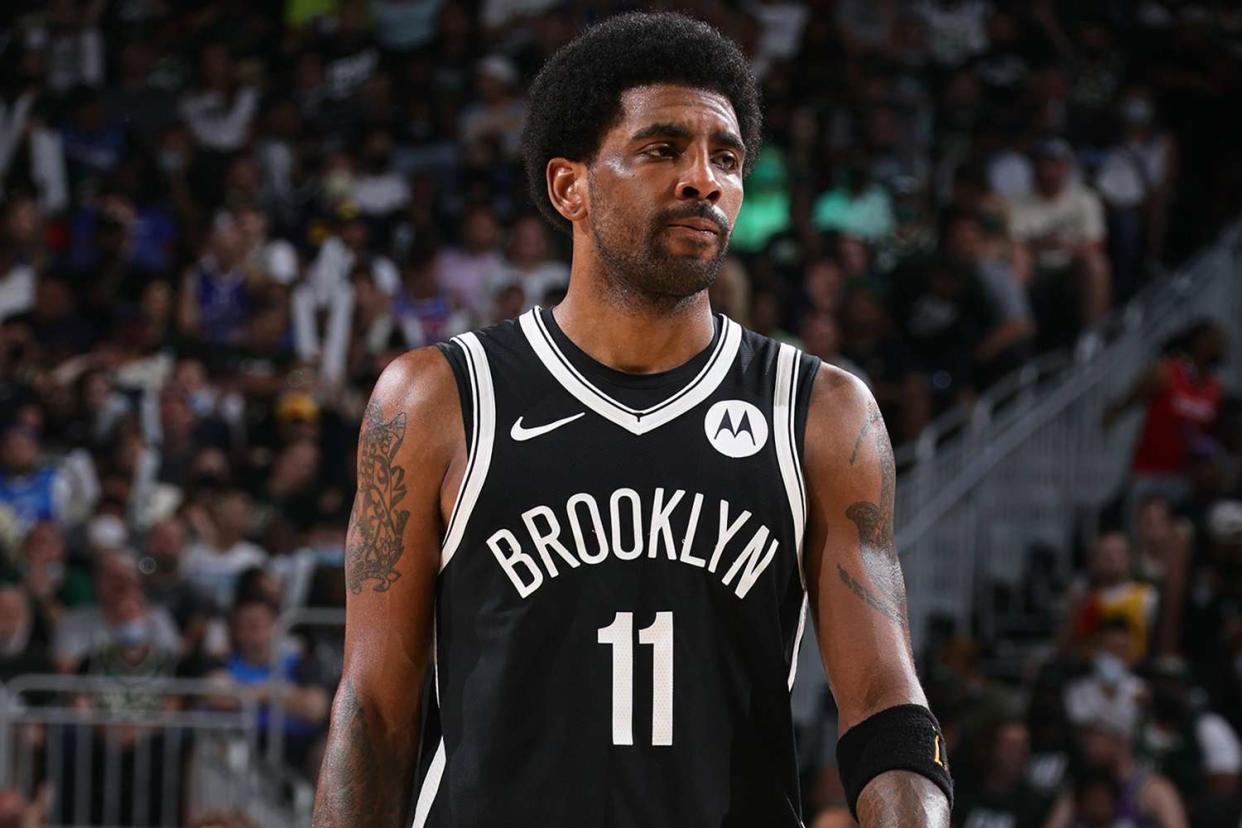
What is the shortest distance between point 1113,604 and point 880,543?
7452 mm

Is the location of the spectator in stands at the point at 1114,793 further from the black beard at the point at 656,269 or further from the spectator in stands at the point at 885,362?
the black beard at the point at 656,269

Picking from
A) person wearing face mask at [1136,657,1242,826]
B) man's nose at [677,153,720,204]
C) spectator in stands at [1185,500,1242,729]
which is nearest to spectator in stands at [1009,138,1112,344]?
spectator in stands at [1185,500,1242,729]

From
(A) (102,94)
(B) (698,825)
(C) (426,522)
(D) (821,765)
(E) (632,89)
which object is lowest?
(D) (821,765)

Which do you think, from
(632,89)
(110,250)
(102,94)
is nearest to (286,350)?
(110,250)

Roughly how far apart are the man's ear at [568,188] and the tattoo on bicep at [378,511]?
1.52 ft

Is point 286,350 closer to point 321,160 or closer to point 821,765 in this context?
point 321,160

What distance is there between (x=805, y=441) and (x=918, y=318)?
9.35 metres

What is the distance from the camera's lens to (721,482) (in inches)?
132

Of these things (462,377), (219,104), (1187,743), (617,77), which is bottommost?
(1187,743)

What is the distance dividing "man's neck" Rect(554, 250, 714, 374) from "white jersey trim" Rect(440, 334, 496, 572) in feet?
0.62

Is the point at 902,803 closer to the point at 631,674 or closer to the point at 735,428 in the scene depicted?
the point at 631,674

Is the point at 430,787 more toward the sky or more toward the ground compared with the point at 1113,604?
more toward the sky

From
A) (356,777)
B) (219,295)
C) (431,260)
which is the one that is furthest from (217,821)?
(219,295)

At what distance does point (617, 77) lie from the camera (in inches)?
137
